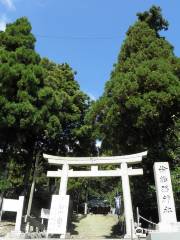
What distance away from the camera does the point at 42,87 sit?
18.6 meters

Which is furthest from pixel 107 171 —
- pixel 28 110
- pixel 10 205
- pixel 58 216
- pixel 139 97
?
pixel 28 110

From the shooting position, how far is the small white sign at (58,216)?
43.1 feet

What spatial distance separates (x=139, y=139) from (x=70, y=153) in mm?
6274

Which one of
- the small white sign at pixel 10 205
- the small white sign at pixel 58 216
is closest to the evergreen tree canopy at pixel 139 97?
the small white sign at pixel 58 216

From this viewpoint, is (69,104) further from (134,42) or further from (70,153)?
(134,42)

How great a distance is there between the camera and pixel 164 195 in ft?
37.0

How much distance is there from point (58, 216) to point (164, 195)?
14.1 feet

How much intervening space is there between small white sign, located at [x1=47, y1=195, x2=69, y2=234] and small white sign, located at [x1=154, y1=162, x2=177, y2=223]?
388 centimetres

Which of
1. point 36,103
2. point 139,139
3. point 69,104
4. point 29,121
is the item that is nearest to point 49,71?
point 69,104

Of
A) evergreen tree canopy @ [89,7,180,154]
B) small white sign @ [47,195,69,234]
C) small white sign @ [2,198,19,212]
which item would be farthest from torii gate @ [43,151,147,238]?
small white sign @ [2,198,19,212]

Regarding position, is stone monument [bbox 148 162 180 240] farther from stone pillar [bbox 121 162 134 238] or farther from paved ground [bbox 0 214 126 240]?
paved ground [bbox 0 214 126 240]

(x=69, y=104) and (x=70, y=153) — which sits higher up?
(x=69, y=104)

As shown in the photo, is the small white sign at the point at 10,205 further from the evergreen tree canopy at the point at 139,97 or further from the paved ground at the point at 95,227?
the paved ground at the point at 95,227

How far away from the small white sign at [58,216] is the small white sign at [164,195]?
3879 millimetres
